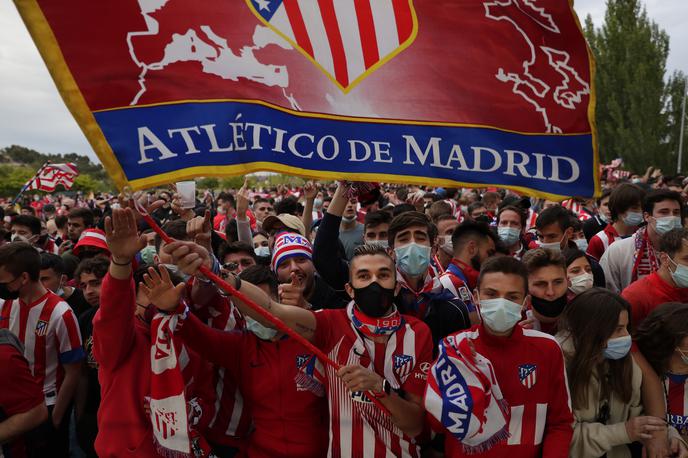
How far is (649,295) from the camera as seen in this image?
392cm

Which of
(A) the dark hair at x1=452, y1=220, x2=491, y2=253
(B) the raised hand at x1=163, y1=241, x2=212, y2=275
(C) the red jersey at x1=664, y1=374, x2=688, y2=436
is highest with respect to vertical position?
(B) the raised hand at x1=163, y1=241, x2=212, y2=275

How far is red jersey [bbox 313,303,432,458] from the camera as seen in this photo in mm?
2832

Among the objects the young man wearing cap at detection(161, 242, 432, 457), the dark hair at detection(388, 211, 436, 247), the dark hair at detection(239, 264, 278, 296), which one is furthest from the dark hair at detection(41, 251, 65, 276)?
the dark hair at detection(388, 211, 436, 247)

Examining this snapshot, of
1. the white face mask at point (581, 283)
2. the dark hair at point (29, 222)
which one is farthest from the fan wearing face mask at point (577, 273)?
the dark hair at point (29, 222)

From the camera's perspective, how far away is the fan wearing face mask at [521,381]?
8.98 ft

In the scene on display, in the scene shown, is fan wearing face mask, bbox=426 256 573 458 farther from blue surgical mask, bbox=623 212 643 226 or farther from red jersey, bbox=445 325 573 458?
blue surgical mask, bbox=623 212 643 226

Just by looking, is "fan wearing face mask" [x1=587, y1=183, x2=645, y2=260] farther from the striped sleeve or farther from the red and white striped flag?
the red and white striped flag

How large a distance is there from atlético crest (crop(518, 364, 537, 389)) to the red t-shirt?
8.58 ft

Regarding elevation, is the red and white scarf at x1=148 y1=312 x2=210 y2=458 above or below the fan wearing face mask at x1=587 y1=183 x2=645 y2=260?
below

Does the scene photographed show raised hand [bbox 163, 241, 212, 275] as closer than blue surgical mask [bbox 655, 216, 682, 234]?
Yes

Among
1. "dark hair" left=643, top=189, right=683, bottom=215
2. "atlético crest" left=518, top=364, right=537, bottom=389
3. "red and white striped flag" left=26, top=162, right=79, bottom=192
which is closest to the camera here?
"atlético crest" left=518, top=364, right=537, bottom=389

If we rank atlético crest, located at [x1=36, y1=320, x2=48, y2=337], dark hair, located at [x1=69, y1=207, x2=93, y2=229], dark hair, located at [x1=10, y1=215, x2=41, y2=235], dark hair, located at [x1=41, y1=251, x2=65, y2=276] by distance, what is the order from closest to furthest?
atlético crest, located at [x1=36, y1=320, x2=48, y2=337] < dark hair, located at [x1=41, y1=251, x2=65, y2=276] < dark hair, located at [x1=10, y1=215, x2=41, y2=235] < dark hair, located at [x1=69, y1=207, x2=93, y2=229]

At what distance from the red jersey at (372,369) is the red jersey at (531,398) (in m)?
0.29

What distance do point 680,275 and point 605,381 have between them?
4.19 ft
